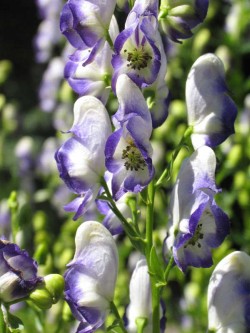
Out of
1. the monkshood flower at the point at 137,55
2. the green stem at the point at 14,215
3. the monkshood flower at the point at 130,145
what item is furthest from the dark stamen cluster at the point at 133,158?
the green stem at the point at 14,215

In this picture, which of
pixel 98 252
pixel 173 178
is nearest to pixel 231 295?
pixel 98 252

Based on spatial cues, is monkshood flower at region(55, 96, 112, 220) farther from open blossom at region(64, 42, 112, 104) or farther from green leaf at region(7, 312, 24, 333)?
green leaf at region(7, 312, 24, 333)

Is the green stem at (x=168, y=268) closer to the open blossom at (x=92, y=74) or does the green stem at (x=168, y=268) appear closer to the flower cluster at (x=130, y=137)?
the flower cluster at (x=130, y=137)

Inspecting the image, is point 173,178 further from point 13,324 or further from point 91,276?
point 13,324

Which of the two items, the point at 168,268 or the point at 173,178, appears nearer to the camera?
the point at 168,268

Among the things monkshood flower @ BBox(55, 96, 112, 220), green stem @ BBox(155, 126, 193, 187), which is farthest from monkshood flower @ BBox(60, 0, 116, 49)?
green stem @ BBox(155, 126, 193, 187)
